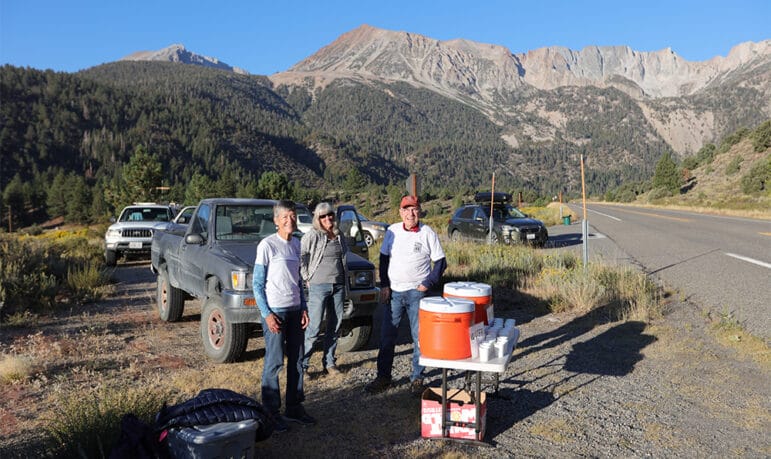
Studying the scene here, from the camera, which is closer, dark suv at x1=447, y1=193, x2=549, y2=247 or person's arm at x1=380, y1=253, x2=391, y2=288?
person's arm at x1=380, y1=253, x2=391, y2=288

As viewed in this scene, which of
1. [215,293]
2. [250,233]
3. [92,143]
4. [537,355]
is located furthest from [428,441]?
[92,143]

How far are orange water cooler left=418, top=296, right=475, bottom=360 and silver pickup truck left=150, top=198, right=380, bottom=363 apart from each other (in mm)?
2641

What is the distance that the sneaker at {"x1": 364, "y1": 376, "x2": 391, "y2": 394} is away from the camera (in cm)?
527

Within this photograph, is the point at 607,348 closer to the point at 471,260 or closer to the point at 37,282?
the point at 471,260

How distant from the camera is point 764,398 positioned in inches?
195

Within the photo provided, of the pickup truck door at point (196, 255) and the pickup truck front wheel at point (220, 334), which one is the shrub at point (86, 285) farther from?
the pickup truck front wheel at point (220, 334)

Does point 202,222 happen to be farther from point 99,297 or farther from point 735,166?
point 735,166

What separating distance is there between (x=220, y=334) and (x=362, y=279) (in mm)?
1737

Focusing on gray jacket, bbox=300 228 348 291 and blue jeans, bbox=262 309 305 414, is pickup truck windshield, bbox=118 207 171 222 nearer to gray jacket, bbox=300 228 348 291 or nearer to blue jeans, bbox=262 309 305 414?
gray jacket, bbox=300 228 348 291

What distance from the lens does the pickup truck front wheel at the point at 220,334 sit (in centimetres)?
597

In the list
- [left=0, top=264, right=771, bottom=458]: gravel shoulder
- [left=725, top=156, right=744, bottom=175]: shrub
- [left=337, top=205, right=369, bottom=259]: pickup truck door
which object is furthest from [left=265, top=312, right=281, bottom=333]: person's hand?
[left=725, top=156, right=744, bottom=175]: shrub

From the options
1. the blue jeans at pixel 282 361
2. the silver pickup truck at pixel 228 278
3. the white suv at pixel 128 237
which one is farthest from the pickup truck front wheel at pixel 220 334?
the white suv at pixel 128 237

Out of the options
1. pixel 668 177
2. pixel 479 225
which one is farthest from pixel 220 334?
pixel 668 177

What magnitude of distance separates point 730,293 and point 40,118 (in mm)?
145577
